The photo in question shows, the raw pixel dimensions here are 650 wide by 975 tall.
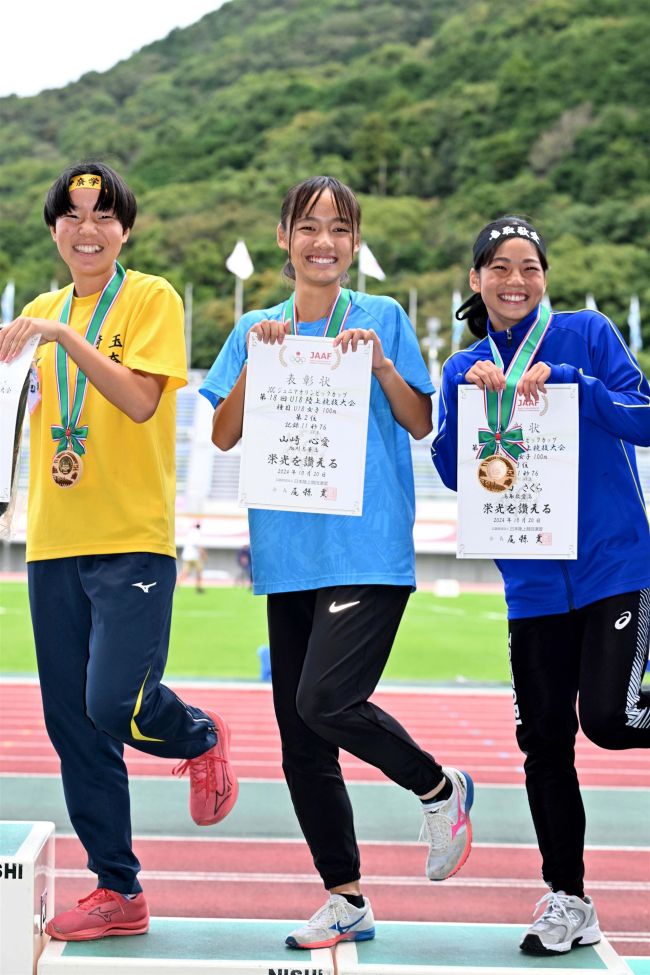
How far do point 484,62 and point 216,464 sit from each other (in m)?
70.4

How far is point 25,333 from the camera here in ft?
9.33

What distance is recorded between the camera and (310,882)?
433 centimetres

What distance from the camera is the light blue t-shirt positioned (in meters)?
2.88

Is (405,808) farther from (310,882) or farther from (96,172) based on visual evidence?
(96,172)

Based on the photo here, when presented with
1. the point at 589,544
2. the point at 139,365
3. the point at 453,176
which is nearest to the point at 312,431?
the point at 139,365

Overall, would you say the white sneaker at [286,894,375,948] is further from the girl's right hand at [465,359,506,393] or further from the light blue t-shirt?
the girl's right hand at [465,359,506,393]

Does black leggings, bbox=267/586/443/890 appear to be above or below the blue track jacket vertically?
below

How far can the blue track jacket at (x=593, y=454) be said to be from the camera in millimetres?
2973

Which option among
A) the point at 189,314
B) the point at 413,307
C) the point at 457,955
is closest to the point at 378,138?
the point at 413,307

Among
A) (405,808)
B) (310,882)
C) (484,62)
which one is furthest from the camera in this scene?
(484,62)

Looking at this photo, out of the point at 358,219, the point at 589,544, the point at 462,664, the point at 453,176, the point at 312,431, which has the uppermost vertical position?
the point at 453,176

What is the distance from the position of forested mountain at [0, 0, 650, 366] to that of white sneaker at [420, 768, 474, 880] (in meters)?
58.3

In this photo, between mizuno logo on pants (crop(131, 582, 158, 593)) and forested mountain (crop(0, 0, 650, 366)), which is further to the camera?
forested mountain (crop(0, 0, 650, 366))

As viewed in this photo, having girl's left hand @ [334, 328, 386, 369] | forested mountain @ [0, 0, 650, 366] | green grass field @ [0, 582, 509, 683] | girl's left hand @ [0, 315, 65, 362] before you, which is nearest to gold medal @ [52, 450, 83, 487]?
girl's left hand @ [0, 315, 65, 362]
